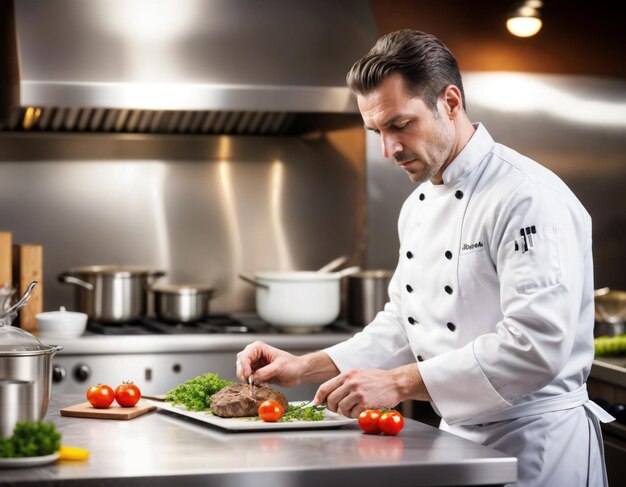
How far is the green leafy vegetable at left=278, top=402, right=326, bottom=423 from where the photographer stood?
2.22m

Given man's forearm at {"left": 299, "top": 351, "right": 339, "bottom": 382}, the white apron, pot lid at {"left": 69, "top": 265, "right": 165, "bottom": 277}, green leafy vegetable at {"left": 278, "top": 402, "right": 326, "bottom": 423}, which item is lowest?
the white apron

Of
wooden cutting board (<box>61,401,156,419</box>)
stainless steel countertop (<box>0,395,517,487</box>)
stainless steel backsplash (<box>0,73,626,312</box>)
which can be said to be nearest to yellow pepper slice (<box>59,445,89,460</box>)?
stainless steel countertop (<box>0,395,517,487</box>)

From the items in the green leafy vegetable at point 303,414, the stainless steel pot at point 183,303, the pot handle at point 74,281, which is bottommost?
the green leafy vegetable at point 303,414

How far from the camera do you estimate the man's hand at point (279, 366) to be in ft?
8.09

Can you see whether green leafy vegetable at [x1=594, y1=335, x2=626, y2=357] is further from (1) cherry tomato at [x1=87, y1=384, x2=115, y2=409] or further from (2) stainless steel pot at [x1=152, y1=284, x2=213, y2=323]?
(1) cherry tomato at [x1=87, y1=384, x2=115, y2=409]

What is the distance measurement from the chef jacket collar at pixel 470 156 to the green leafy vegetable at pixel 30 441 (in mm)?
1162

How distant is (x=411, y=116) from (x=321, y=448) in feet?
2.60

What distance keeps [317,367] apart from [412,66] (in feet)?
2.53

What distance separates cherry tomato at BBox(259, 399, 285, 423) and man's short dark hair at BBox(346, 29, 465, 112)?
2.45 feet

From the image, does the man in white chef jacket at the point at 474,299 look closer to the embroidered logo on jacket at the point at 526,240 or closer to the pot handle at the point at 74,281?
the embroidered logo on jacket at the point at 526,240

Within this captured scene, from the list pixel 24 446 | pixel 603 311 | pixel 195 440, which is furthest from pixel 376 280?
pixel 24 446

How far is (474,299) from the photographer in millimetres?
2402

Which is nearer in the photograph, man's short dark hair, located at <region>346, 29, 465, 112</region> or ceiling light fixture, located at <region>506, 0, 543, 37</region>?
man's short dark hair, located at <region>346, 29, 465, 112</region>

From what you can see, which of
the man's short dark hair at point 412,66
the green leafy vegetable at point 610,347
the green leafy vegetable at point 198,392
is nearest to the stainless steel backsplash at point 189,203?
the green leafy vegetable at point 610,347
